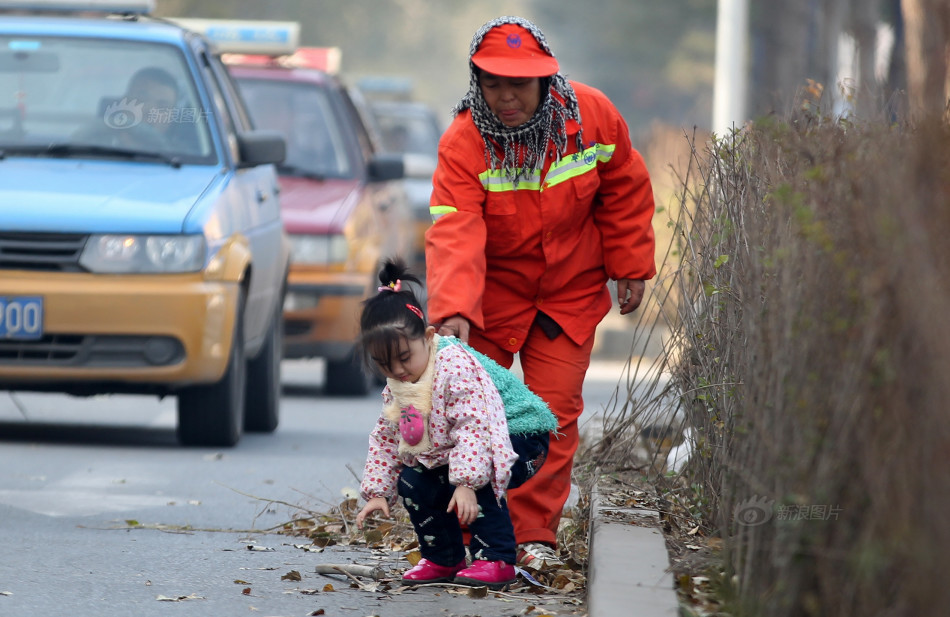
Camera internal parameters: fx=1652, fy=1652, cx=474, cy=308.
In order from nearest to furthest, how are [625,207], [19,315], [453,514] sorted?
[453,514], [625,207], [19,315]

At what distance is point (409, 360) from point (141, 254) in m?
2.93

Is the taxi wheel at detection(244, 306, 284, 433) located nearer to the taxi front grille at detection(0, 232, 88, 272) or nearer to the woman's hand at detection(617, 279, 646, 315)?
the taxi front grille at detection(0, 232, 88, 272)

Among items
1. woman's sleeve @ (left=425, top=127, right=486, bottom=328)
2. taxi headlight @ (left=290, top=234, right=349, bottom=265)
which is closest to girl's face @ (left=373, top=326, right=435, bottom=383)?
woman's sleeve @ (left=425, top=127, right=486, bottom=328)

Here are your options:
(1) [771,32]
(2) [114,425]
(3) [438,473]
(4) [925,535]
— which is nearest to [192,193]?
(2) [114,425]

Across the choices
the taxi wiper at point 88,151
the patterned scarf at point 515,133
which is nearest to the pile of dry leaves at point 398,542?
the patterned scarf at point 515,133

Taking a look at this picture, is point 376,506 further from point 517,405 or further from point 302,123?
point 302,123

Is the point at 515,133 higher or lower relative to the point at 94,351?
higher

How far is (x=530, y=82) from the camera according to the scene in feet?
15.3

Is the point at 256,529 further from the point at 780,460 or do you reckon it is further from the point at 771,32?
the point at 771,32

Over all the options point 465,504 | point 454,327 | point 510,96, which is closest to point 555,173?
point 510,96

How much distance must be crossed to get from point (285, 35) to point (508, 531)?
7299mm

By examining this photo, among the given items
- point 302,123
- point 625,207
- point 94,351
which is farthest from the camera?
point 302,123

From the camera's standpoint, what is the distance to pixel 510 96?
15.2 ft

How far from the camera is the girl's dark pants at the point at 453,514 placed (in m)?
4.38
